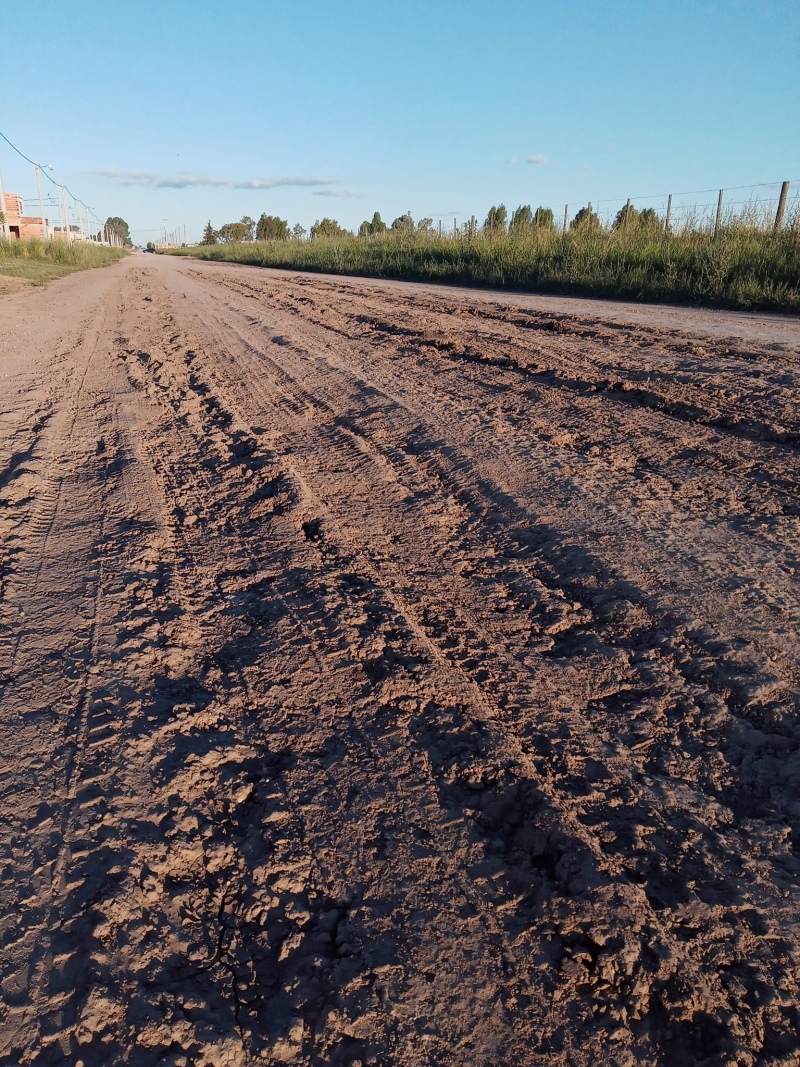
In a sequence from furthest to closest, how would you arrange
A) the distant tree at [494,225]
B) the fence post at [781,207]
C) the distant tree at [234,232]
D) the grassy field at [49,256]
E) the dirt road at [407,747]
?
the distant tree at [234,232] < the grassy field at [49,256] < the distant tree at [494,225] < the fence post at [781,207] < the dirt road at [407,747]

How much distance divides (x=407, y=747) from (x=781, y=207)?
16396mm

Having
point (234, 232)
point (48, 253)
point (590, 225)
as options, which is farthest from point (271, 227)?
point (590, 225)

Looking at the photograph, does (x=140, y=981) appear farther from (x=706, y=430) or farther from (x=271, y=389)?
(x=271, y=389)

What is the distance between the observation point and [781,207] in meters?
14.7

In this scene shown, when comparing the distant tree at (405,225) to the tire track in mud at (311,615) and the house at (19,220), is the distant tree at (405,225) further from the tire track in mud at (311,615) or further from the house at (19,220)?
the house at (19,220)

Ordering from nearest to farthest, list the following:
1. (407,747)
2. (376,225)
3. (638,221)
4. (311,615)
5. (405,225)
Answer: (407,747)
(311,615)
(638,221)
(405,225)
(376,225)

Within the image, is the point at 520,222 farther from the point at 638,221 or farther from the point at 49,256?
the point at 49,256

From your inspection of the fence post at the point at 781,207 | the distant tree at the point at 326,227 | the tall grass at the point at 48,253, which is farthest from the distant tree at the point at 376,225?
the fence post at the point at 781,207

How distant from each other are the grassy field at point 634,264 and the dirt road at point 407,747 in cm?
Result: 831

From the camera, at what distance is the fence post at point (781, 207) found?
14220 mm

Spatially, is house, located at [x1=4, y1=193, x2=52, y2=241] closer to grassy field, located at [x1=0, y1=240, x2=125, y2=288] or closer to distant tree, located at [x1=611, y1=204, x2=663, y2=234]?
grassy field, located at [x1=0, y1=240, x2=125, y2=288]

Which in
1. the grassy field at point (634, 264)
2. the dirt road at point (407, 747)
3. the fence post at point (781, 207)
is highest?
the fence post at point (781, 207)

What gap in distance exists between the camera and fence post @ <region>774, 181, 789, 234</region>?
14.2 meters

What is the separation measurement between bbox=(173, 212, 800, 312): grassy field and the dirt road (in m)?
8.31
